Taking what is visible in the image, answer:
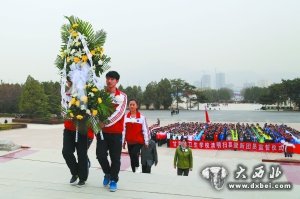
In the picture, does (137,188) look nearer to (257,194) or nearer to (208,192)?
(208,192)

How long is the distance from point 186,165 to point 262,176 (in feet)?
7.11

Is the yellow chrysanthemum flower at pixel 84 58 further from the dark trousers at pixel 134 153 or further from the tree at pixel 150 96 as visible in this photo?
the tree at pixel 150 96

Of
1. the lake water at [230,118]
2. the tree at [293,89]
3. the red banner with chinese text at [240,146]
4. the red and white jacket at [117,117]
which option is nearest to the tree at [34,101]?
the lake water at [230,118]

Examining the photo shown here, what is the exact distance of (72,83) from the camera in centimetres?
424

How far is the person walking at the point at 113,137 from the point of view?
4.30m

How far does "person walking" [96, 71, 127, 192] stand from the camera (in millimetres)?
4305

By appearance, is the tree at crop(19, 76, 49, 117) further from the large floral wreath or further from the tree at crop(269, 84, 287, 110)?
the tree at crop(269, 84, 287, 110)

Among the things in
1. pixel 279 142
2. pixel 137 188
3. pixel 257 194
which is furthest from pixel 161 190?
pixel 279 142

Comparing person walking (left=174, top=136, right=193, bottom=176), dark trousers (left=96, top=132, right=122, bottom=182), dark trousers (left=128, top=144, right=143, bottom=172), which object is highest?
dark trousers (left=96, top=132, right=122, bottom=182)

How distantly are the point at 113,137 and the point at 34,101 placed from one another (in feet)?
99.9

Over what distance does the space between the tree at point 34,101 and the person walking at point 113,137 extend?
2962 cm

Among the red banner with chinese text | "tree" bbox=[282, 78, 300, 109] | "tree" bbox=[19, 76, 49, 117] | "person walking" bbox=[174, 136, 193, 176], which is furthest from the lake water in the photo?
"person walking" bbox=[174, 136, 193, 176]

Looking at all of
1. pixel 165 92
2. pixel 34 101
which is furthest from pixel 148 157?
pixel 165 92

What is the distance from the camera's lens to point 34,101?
33.0m
